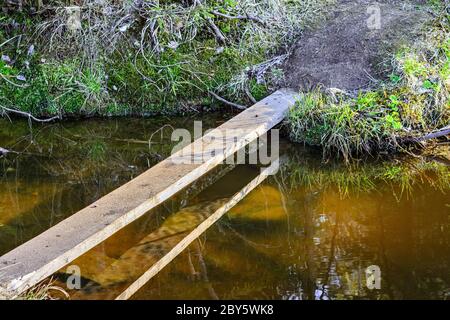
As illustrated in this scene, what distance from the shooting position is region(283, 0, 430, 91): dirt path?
5512 mm

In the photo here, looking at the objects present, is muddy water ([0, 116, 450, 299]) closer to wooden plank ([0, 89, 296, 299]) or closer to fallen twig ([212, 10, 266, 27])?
wooden plank ([0, 89, 296, 299])

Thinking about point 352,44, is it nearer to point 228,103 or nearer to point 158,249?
point 228,103

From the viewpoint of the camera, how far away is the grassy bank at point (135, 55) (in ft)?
19.0

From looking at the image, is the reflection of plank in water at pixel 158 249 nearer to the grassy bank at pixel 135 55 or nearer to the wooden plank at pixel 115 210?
the wooden plank at pixel 115 210

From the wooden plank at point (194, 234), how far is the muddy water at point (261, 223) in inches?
1.8

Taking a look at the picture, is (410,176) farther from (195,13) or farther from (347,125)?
(195,13)

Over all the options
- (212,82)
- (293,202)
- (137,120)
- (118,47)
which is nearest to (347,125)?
(293,202)

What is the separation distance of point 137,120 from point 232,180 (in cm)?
155

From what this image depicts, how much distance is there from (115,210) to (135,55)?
2722 millimetres

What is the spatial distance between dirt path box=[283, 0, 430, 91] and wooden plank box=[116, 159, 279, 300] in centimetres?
118

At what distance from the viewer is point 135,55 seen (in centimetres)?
590

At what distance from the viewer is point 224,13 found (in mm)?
6145

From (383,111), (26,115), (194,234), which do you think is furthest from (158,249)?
(26,115)

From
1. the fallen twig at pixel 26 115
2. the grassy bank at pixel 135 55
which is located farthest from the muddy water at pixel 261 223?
the grassy bank at pixel 135 55
